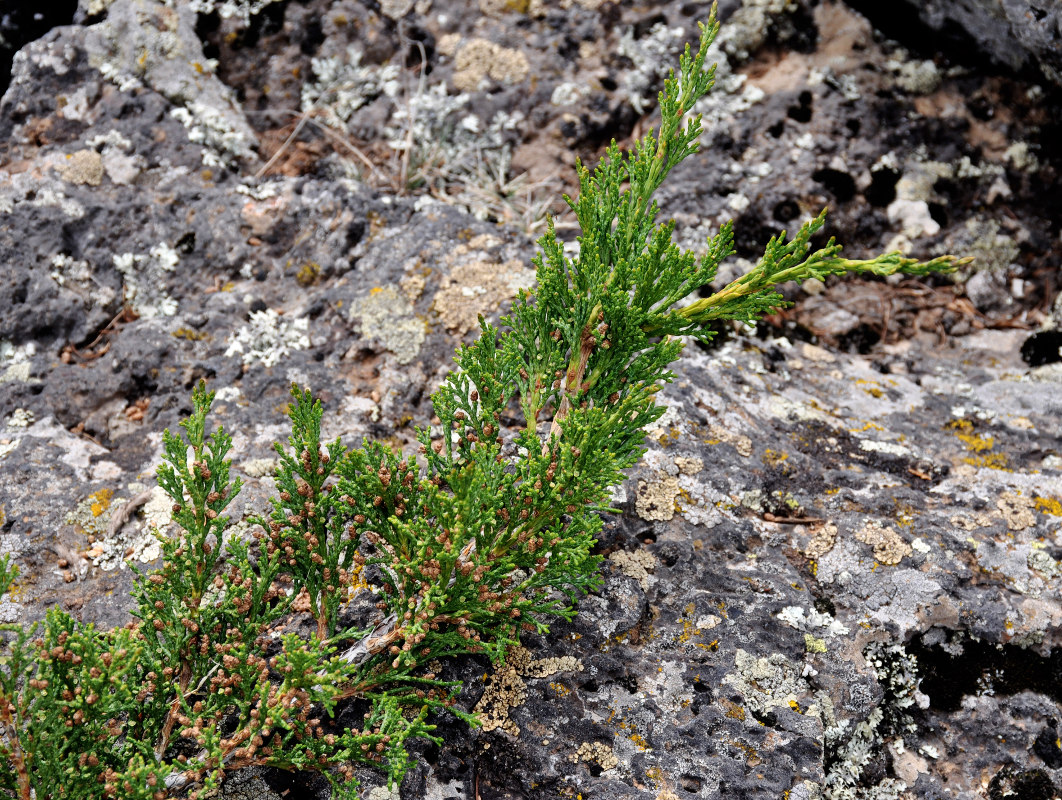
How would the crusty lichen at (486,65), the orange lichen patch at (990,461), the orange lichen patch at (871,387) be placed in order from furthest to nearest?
the crusty lichen at (486,65) → the orange lichen patch at (871,387) → the orange lichen patch at (990,461)

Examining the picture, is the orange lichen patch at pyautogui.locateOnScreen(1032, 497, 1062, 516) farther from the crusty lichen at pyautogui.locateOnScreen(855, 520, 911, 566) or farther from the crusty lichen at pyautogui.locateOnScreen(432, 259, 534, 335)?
the crusty lichen at pyautogui.locateOnScreen(432, 259, 534, 335)

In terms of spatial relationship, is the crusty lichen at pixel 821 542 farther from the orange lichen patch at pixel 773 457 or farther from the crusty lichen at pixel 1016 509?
the crusty lichen at pixel 1016 509

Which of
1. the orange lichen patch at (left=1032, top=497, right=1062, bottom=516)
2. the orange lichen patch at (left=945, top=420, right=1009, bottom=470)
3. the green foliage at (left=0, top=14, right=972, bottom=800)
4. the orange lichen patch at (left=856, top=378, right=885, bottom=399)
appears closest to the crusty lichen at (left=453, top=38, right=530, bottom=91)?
the green foliage at (left=0, top=14, right=972, bottom=800)

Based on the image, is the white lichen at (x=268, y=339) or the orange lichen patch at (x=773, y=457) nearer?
the orange lichen patch at (x=773, y=457)

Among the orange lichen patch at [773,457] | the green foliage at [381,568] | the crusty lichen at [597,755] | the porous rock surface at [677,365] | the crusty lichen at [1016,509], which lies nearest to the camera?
the green foliage at [381,568]

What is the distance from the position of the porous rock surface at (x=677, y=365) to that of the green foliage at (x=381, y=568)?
0.33 meters

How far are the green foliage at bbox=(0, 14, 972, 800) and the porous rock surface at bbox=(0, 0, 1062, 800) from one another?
1.07ft

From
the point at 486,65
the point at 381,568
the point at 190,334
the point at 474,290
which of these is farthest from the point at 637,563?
the point at 486,65

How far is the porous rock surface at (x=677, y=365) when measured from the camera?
271cm

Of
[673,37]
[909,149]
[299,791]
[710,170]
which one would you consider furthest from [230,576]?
[909,149]

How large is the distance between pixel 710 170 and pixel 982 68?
202 cm

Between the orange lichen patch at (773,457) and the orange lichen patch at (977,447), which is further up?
the orange lichen patch at (977,447)

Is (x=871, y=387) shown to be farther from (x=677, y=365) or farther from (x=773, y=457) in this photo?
(x=677, y=365)

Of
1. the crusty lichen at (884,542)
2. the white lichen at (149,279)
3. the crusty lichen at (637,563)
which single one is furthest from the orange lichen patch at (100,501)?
the crusty lichen at (884,542)
